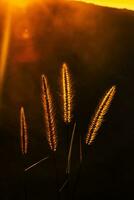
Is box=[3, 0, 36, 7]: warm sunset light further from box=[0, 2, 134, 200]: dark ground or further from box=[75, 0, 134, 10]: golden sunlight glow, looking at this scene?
box=[75, 0, 134, 10]: golden sunlight glow

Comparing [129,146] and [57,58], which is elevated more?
[57,58]

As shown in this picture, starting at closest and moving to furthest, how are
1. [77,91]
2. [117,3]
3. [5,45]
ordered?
[5,45], [77,91], [117,3]

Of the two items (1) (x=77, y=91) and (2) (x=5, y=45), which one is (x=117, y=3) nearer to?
(1) (x=77, y=91)

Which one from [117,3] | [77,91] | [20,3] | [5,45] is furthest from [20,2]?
[117,3]

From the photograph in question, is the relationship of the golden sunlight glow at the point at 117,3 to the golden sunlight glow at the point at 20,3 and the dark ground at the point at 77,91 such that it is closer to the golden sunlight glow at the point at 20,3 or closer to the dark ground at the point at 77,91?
the dark ground at the point at 77,91

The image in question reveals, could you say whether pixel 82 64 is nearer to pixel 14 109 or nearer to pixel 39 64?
pixel 39 64

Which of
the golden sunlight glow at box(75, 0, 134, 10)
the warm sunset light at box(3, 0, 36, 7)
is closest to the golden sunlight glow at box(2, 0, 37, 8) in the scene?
the warm sunset light at box(3, 0, 36, 7)

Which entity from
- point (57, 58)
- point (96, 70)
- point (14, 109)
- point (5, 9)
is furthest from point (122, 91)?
point (5, 9)

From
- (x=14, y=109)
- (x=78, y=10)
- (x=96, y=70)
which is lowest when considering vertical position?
(x=14, y=109)
